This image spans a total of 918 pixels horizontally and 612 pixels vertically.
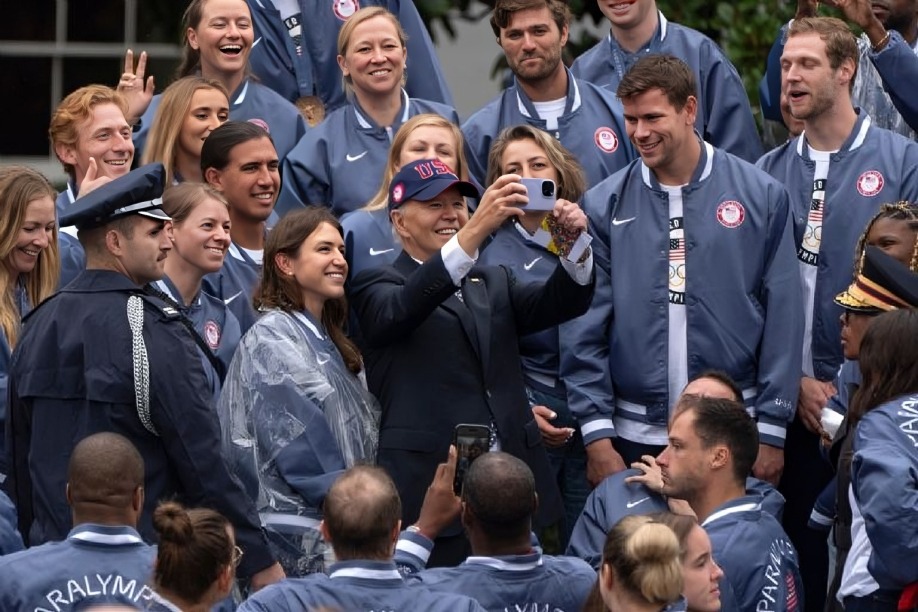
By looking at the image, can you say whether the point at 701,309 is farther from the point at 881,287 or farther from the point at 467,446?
the point at 467,446

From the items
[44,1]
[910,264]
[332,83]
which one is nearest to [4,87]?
[44,1]

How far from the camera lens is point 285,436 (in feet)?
19.2

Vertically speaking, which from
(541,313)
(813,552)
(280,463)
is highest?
(541,313)

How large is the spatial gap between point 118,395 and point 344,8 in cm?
297

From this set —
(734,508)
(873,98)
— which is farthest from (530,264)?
(873,98)

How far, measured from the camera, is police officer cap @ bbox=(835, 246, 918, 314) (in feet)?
20.0

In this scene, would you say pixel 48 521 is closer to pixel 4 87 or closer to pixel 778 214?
pixel 778 214

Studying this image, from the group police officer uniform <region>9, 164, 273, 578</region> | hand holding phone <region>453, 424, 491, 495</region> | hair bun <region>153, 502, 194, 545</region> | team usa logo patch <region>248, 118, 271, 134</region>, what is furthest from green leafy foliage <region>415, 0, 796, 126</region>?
hair bun <region>153, 502, 194, 545</region>

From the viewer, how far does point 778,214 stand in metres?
6.70

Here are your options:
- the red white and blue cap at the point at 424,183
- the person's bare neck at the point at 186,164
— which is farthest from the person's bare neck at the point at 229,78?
the red white and blue cap at the point at 424,183

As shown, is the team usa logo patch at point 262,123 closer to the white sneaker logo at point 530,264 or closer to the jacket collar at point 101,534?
the white sneaker logo at point 530,264

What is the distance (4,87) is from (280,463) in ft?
14.7

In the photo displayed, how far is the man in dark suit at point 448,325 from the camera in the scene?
592 centimetres

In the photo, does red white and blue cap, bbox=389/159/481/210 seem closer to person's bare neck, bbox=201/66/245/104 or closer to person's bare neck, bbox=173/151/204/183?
person's bare neck, bbox=173/151/204/183
